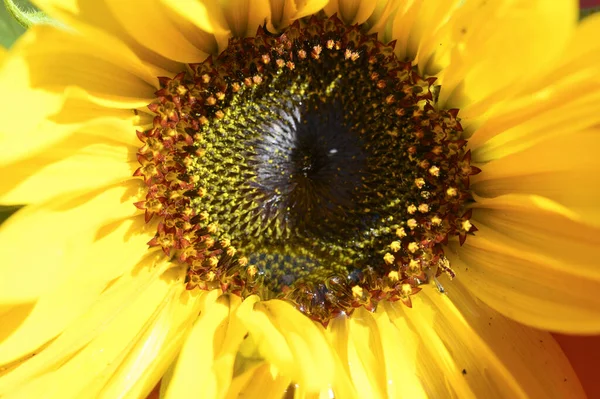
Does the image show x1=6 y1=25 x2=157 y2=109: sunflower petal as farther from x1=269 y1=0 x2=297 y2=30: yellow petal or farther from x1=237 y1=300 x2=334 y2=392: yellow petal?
x1=237 y1=300 x2=334 y2=392: yellow petal

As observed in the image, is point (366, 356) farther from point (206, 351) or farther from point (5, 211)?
point (5, 211)

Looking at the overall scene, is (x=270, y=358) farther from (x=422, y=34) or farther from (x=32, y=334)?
(x=422, y=34)

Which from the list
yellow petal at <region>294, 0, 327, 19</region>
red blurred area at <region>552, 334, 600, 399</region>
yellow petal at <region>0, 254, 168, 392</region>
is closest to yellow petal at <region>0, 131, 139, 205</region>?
yellow petal at <region>0, 254, 168, 392</region>

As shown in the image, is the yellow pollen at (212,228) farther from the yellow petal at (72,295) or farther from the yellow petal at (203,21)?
the yellow petal at (203,21)

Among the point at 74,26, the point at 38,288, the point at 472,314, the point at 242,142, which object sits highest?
the point at 74,26

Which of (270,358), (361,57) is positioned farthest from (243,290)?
(361,57)

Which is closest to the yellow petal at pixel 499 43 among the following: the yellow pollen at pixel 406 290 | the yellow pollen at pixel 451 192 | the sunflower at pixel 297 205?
the sunflower at pixel 297 205

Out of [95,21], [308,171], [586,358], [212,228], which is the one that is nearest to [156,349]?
[212,228]
